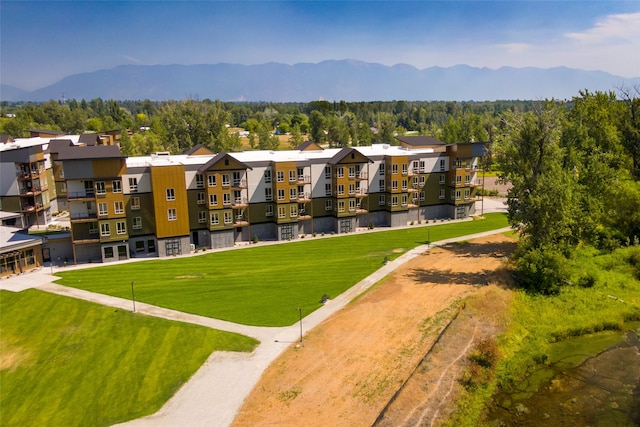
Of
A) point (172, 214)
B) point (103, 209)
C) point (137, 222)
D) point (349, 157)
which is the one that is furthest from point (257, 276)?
point (349, 157)

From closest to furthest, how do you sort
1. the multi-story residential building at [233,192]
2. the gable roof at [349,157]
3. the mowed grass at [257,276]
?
the mowed grass at [257,276] < the multi-story residential building at [233,192] < the gable roof at [349,157]

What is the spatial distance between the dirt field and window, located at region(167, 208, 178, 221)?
97.6 feet

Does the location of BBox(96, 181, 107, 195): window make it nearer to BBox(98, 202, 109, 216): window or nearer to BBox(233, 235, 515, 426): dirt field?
BBox(98, 202, 109, 216): window

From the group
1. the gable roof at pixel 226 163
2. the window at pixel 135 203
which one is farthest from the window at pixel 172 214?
the gable roof at pixel 226 163

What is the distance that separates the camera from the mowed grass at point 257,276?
4572 cm

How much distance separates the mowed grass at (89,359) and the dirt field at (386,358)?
6451 millimetres

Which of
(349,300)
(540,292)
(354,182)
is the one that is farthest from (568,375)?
(354,182)

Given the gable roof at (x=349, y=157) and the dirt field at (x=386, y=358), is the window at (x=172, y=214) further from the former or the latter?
the dirt field at (x=386, y=358)

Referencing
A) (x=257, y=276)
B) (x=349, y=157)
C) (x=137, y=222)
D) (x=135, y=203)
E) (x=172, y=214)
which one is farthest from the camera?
(x=349, y=157)

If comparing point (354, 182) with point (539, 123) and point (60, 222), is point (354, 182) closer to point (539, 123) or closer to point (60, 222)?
point (539, 123)

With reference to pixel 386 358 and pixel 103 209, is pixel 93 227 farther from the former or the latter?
pixel 386 358

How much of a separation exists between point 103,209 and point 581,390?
181ft

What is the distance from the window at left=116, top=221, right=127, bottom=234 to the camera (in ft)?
200

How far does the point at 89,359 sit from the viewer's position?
37.3 m
